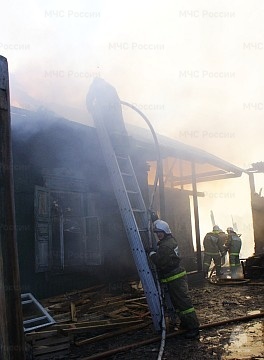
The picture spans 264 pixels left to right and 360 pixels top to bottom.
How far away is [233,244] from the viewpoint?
37.4 ft

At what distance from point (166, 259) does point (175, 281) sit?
354mm

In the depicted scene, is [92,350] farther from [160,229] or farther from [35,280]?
[35,280]

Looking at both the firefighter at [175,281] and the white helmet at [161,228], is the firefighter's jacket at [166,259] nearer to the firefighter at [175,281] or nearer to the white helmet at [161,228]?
the firefighter at [175,281]

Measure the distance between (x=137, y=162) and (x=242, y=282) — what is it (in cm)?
464

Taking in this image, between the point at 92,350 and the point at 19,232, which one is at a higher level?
the point at 19,232

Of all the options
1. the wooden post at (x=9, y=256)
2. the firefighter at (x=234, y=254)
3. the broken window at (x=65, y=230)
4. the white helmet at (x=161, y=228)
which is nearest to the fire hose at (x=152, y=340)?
the white helmet at (x=161, y=228)

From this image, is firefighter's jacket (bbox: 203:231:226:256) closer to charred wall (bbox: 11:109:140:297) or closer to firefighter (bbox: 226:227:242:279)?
firefighter (bbox: 226:227:242:279)

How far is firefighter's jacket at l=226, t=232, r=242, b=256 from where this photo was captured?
11352 millimetres

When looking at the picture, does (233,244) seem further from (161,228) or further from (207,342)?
(207,342)

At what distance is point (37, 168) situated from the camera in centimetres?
675

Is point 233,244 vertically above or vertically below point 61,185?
below

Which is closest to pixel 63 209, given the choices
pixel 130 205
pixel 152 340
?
pixel 130 205

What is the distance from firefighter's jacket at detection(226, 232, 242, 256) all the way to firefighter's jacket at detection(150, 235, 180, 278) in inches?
284

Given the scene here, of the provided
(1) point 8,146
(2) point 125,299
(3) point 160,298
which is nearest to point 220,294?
(2) point 125,299
